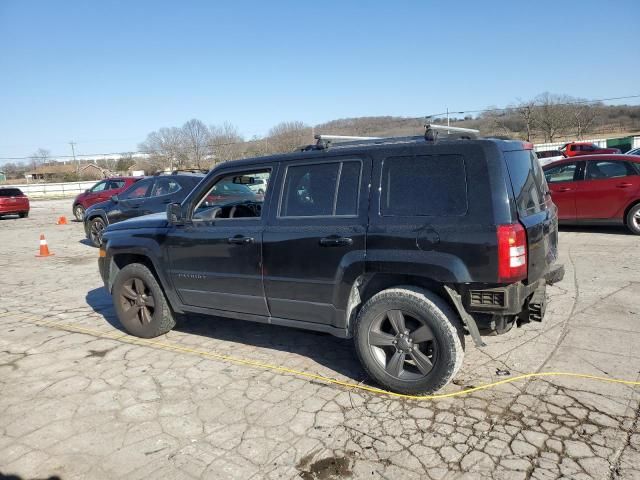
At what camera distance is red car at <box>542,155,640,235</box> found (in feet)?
29.9

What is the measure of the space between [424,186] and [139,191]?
9.13 m

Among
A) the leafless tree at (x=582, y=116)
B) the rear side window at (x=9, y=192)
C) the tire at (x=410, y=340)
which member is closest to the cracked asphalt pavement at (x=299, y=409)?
the tire at (x=410, y=340)

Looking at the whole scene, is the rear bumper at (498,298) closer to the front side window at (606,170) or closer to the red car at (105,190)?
the front side window at (606,170)

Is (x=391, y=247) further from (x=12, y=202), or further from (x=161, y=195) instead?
(x=12, y=202)

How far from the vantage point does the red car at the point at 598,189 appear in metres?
9.12

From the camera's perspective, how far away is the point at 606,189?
9.31m

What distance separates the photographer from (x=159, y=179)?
35.6 ft

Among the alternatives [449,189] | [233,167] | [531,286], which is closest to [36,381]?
[233,167]

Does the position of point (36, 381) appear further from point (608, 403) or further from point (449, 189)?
point (608, 403)

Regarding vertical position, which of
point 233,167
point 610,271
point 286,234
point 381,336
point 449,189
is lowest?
point 610,271

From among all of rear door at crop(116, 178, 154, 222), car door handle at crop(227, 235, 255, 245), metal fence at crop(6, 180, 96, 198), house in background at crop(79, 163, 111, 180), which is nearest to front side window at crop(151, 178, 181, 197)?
rear door at crop(116, 178, 154, 222)

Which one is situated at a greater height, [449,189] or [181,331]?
[449,189]

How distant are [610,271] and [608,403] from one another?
4115mm

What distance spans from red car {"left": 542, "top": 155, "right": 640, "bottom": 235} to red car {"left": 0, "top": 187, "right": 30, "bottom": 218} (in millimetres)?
22133
